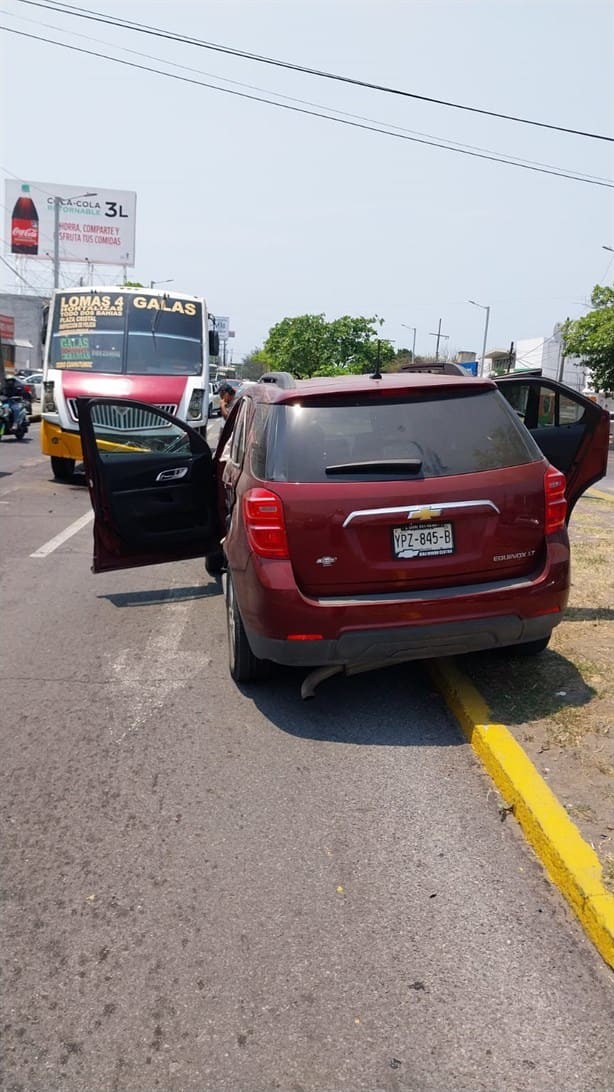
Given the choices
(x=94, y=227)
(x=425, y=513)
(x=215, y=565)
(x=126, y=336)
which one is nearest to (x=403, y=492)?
(x=425, y=513)

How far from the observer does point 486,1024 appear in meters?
2.50

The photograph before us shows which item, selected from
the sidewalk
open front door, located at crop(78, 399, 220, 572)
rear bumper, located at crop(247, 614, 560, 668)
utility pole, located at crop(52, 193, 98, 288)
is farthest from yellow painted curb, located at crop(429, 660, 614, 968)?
utility pole, located at crop(52, 193, 98, 288)

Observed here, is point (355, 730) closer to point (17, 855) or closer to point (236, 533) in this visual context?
point (236, 533)

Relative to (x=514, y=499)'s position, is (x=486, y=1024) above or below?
below

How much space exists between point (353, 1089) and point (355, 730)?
90.8 inches

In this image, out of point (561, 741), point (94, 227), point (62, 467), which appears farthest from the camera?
point (94, 227)

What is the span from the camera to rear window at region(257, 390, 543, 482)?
4.40 metres

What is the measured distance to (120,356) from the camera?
13.8m

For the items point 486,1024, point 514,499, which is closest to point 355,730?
point 514,499

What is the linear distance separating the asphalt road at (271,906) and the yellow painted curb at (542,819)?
0.07 m

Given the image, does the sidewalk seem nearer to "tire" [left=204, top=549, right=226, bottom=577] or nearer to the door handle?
the door handle

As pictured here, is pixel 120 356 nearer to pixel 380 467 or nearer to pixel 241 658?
pixel 241 658

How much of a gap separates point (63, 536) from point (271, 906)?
290 inches

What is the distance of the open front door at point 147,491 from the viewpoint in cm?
662
